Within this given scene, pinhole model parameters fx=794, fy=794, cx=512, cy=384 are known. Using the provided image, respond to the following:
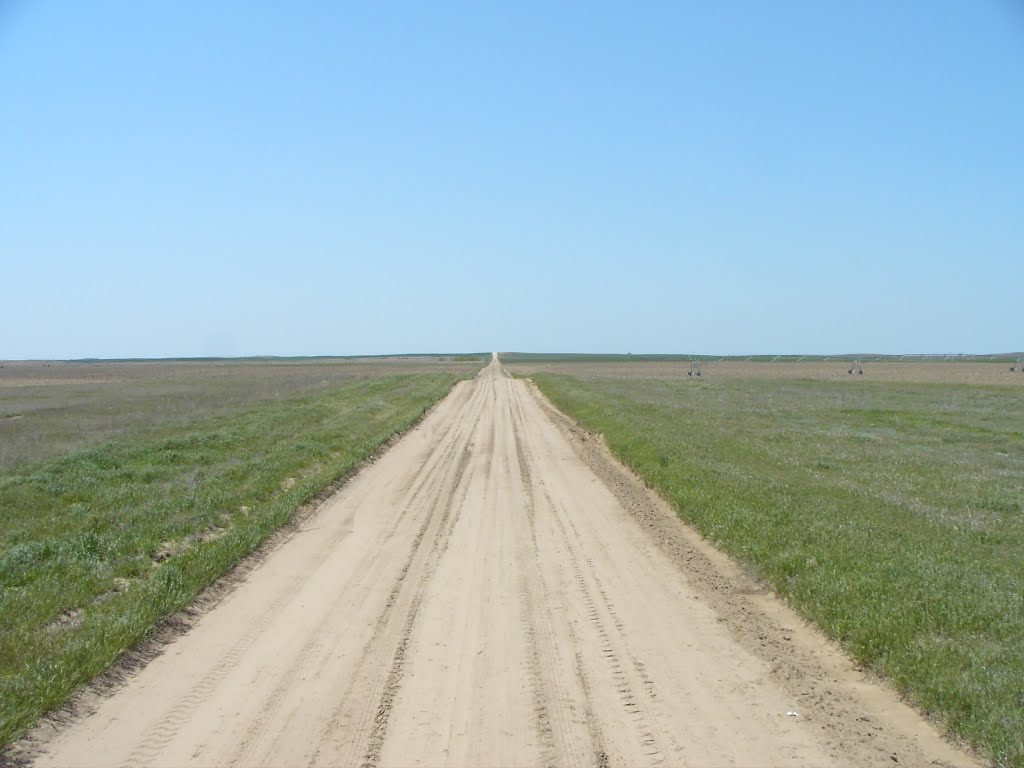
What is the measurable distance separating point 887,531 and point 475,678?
22.2 feet

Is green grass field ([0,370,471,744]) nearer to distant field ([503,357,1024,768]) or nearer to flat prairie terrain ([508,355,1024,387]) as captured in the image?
distant field ([503,357,1024,768])

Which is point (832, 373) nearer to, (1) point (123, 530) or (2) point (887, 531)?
(2) point (887, 531)

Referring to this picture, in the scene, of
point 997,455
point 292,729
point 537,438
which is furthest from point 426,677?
point 997,455

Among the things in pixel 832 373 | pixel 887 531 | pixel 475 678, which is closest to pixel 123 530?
pixel 475 678

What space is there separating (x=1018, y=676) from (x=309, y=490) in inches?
442

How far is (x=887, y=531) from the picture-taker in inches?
412

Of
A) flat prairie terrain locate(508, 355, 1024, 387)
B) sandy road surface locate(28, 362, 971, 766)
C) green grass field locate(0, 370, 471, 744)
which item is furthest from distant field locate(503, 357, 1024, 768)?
flat prairie terrain locate(508, 355, 1024, 387)

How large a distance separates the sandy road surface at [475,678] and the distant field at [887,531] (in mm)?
493

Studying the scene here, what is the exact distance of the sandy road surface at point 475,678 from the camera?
201 inches

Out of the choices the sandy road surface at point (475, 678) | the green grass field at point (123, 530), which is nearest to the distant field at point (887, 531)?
the sandy road surface at point (475, 678)

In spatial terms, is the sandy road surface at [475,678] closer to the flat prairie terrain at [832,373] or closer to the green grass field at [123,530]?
the green grass field at [123,530]

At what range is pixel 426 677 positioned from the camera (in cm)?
623

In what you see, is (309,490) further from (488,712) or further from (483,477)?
Answer: (488,712)

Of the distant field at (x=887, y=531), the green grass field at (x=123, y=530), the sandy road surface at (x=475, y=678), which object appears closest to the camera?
the sandy road surface at (x=475, y=678)
